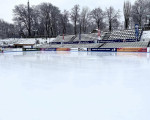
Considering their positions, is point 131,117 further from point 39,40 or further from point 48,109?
point 39,40

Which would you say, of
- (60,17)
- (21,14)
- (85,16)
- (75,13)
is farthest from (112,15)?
(21,14)

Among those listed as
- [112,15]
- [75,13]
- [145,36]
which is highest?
[75,13]

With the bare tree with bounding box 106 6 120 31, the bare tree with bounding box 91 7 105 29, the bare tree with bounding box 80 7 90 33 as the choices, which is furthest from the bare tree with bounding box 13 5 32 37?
the bare tree with bounding box 106 6 120 31

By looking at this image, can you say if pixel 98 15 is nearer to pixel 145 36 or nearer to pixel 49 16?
pixel 49 16

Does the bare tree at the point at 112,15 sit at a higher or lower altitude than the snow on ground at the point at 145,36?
higher

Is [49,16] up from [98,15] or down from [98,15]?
up

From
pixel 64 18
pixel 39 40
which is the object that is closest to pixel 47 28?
pixel 64 18

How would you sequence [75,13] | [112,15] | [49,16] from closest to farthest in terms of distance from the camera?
[112,15]
[75,13]
[49,16]

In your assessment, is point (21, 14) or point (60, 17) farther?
point (60, 17)

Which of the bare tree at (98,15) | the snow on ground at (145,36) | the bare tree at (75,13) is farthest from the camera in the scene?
the bare tree at (75,13)

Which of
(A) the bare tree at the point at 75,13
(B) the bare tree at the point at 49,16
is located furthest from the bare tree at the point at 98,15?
(B) the bare tree at the point at 49,16

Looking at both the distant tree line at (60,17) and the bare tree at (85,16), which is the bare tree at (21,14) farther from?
the bare tree at (85,16)

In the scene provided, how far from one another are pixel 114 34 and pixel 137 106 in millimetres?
34157

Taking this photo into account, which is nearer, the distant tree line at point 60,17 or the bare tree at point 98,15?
the distant tree line at point 60,17
